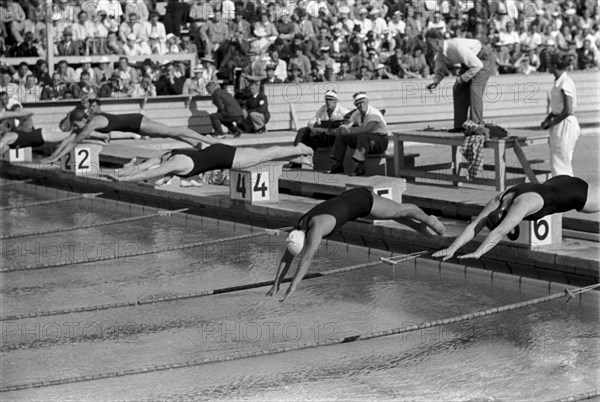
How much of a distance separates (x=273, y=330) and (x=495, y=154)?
498 centimetres

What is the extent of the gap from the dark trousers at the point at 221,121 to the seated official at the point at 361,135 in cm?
617

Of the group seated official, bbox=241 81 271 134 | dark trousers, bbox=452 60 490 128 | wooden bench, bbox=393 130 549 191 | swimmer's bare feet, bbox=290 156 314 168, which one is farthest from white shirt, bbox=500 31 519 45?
swimmer's bare feet, bbox=290 156 314 168

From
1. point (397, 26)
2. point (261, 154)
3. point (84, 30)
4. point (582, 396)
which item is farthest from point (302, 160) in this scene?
point (397, 26)

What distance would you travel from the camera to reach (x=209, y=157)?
11969 mm

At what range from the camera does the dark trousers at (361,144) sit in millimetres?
14328

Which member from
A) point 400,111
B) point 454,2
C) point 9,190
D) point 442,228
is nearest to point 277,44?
point 400,111

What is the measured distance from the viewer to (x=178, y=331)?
9281 millimetres

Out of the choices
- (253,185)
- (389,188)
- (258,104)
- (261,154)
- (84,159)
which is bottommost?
(84,159)

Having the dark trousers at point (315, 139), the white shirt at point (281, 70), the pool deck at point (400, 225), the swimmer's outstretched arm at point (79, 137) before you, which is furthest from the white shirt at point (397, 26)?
the swimmer's outstretched arm at point (79, 137)

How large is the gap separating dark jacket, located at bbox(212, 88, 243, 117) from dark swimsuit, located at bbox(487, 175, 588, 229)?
1194 cm

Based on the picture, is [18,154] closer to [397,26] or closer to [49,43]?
[49,43]

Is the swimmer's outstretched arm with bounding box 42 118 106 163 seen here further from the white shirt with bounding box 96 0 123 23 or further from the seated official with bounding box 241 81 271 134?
the white shirt with bounding box 96 0 123 23

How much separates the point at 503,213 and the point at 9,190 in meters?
10.9

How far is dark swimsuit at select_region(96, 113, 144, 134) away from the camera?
13.8 metres
